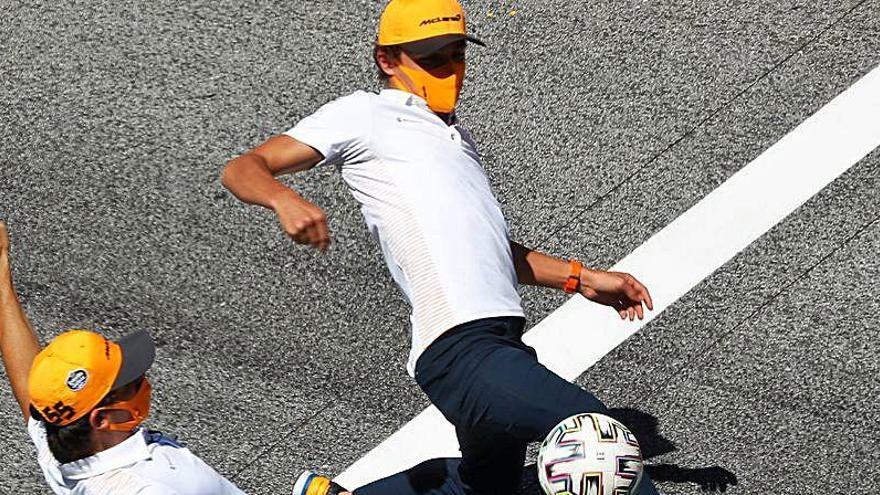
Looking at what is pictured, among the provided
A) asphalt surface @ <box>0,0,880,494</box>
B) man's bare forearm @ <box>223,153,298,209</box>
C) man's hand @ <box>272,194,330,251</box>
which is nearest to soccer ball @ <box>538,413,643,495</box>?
man's hand @ <box>272,194,330,251</box>

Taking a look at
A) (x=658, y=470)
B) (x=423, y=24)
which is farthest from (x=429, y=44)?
(x=658, y=470)

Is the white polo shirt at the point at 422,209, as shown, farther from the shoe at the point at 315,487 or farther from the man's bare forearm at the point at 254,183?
the shoe at the point at 315,487

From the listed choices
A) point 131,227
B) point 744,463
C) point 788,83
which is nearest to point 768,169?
point 788,83

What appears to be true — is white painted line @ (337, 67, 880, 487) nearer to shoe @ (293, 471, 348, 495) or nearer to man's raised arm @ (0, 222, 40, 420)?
shoe @ (293, 471, 348, 495)

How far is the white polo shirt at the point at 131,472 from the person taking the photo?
15.9ft

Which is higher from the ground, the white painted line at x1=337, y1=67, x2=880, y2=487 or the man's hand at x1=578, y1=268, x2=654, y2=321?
the man's hand at x1=578, y1=268, x2=654, y2=321

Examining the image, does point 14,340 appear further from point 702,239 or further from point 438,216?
point 702,239

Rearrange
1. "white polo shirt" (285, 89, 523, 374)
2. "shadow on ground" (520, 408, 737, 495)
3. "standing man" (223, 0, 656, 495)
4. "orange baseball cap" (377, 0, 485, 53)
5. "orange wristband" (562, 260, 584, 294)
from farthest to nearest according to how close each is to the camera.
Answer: "shadow on ground" (520, 408, 737, 495) → "orange wristband" (562, 260, 584, 294) → "orange baseball cap" (377, 0, 485, 53) → "white polo shirt" (285, 89, 523, 374) → "standing man" (223, 0, 656, 495)

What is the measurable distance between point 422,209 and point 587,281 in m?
1.06

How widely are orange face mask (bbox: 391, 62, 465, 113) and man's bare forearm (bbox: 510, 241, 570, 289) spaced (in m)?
0.69

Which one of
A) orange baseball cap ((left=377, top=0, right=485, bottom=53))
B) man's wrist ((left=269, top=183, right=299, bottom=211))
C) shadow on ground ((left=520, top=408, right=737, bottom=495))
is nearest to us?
man's wrist ((left=269, top=183, right=299, bottom=211))

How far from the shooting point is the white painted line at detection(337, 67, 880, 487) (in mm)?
6961

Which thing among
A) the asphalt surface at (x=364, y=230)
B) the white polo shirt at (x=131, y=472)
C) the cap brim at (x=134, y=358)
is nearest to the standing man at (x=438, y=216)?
the cap brim at (x=134, y=358)

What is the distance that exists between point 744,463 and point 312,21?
4247mm
